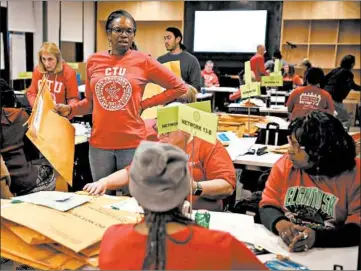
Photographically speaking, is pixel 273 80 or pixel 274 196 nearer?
pixel 274 196

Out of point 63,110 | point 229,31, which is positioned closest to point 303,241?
point 63,110

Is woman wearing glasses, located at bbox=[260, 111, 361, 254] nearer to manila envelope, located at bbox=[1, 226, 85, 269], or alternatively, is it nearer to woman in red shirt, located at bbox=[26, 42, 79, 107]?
manila envelope, located at bbox=[1, 226, 85, 269]

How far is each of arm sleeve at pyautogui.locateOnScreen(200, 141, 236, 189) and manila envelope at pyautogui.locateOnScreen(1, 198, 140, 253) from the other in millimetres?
506

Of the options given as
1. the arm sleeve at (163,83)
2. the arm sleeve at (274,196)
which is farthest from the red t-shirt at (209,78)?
the arm sleeve at (274,196)

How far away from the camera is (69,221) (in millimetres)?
1394

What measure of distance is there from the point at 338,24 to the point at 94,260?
8378mm

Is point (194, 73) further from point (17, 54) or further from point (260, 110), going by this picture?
point (17, 54)

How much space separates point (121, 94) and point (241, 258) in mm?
1477

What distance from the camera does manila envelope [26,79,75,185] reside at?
169 cm

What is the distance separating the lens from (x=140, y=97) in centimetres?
245

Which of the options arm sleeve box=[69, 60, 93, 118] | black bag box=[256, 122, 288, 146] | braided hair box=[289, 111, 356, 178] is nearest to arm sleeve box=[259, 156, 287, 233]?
braided hair box=[289, 111, 356, 178]

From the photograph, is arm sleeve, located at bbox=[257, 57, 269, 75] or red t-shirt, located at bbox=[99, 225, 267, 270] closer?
red t-shirt, located at bbox=[99, 225, 267, 270]

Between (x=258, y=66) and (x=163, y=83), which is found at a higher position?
(x=258, y=66)

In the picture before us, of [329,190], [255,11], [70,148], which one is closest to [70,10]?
[255,11]
